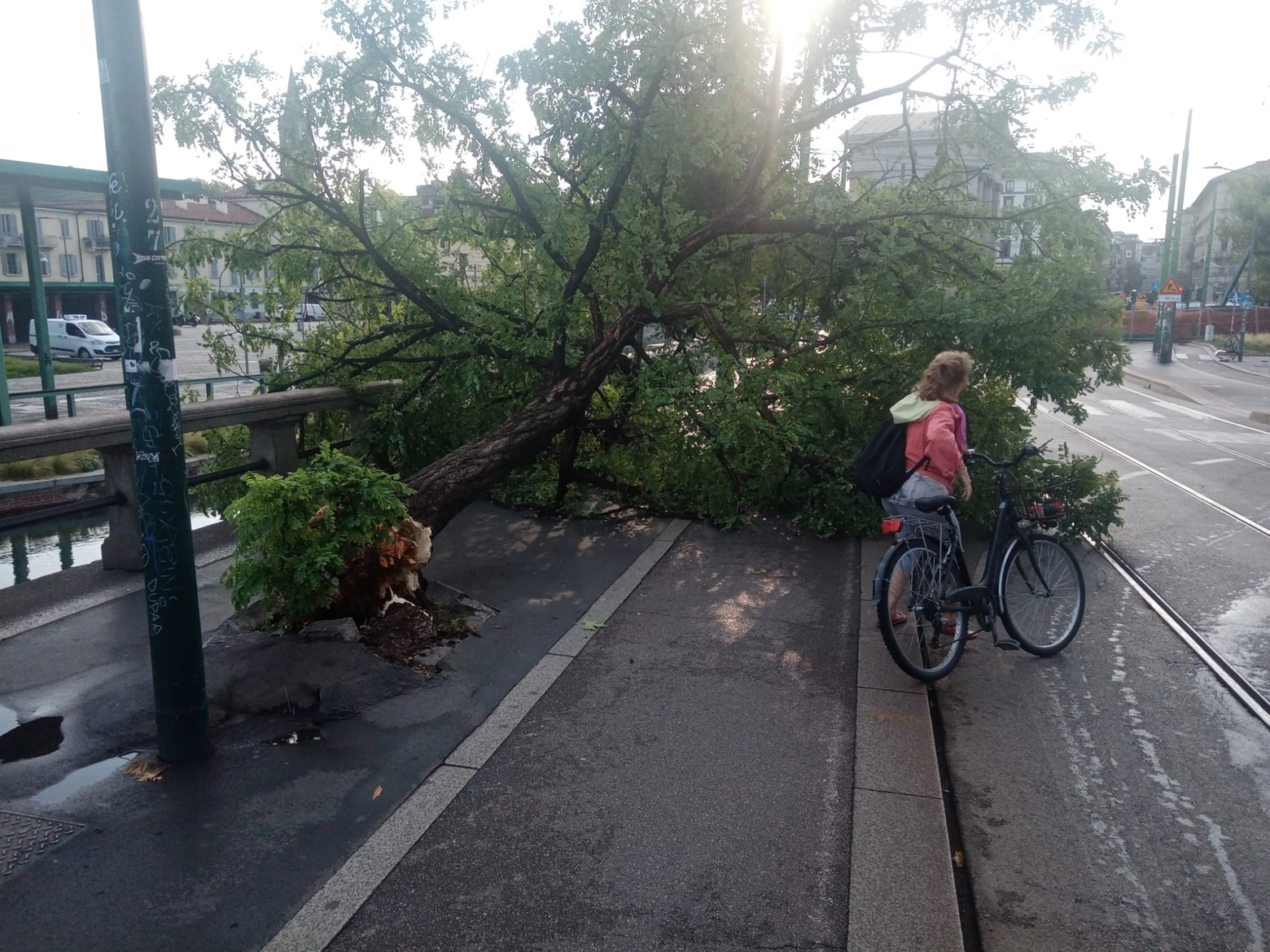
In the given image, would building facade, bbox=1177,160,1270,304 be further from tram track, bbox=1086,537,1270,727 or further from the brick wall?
the brick wall

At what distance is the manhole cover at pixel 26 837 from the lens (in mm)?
3436

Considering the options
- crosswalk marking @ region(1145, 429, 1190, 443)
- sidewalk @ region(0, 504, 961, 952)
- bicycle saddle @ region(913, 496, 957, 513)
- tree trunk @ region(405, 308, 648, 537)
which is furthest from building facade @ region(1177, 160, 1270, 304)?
sidewalk @ region(0, 504, 961, 952)

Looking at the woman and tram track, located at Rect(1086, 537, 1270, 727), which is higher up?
the woman

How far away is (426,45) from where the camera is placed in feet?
23.7

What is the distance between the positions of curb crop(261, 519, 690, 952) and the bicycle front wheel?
7.77 feet

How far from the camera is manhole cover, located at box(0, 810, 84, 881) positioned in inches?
135

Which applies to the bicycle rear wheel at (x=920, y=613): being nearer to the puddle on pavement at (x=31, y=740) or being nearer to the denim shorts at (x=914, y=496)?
the denim shorts at (x=914, y=496)

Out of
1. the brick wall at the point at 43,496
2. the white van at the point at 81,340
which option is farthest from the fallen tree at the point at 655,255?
the white van at the point at 81,340

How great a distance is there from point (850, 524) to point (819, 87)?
3669mm

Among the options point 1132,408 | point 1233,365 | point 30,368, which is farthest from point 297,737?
point 1233,365

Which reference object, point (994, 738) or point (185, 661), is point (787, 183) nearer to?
point (994, 738)

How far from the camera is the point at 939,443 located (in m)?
5.36

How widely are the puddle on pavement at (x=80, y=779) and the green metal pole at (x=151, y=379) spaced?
0.17m

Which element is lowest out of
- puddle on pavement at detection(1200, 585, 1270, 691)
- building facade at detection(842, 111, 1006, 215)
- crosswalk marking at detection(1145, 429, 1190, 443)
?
crosswalk marking at detection(1145, 429, 1190, 443)
